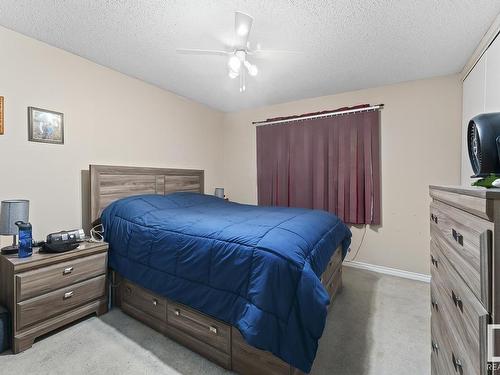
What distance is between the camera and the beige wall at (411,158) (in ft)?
9.41

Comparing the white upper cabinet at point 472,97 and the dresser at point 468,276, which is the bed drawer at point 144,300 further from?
the white upper cabinet at point 472,97

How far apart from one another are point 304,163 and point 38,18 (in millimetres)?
3244

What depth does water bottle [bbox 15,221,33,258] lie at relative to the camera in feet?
5.85

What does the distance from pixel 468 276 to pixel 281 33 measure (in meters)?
2.13

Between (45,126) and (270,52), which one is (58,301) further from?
(270,52)

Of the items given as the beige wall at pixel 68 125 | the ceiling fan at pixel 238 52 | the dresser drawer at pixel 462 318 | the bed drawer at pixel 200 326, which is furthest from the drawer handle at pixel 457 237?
the beige wall at pixel 68 125

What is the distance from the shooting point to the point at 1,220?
1840 mm

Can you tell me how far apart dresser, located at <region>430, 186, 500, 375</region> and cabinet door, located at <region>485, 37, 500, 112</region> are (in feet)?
4.99

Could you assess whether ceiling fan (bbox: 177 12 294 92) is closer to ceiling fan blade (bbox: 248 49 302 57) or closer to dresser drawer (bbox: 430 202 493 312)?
ceiling fan blade (bbox: 248 49 302 57)

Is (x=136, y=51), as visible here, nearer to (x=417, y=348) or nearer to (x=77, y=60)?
(x=77, y=60)

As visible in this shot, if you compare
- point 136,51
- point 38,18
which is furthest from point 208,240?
point 38,18

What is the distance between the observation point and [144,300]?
2029mm

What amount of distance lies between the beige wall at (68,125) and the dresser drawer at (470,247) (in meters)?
3.02

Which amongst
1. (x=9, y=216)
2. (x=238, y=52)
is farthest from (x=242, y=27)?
(x=9, y=216)
